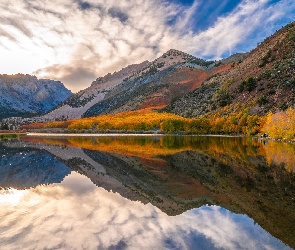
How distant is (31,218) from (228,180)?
14.6 metres

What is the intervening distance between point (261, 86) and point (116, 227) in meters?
121

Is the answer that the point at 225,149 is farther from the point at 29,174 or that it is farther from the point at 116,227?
the point at 116,227

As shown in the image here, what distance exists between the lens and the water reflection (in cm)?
1164

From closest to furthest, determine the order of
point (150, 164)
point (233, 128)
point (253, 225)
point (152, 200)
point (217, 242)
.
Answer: point (217, 242) < point (253, 225) < point (152, 200) < point (150, 164) < point (233, 128)

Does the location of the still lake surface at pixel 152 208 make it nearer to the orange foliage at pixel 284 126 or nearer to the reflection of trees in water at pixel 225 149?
the reflection of trees in water at pixel 225 149

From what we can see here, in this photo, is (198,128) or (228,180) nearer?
(228,180)

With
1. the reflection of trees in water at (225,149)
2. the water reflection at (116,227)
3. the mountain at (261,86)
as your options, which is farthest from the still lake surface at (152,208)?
the mountain at (261,86)

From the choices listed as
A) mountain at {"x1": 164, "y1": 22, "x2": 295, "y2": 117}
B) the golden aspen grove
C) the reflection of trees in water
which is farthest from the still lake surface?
mountain at {"x1": 164, "y1": 22, "x2": 295, "y2": 117}

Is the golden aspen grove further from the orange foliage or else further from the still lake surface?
the still lake surface

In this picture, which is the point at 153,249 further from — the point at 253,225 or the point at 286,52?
the point at 286,52

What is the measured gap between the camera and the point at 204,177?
2591 cm

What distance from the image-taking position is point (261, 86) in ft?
406

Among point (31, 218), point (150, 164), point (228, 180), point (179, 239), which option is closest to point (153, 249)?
point (179, 239)

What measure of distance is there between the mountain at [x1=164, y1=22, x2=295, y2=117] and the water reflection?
291ft
